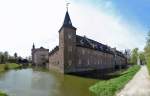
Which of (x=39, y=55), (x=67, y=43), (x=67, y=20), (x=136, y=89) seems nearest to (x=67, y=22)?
(x=67, y=20)

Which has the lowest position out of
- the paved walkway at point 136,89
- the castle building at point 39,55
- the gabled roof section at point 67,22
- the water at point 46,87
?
the water at point 46,87

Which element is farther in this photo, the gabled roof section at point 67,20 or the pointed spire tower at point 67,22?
the gabled roof section at point 67,20

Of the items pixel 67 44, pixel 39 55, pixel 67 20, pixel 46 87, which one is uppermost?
pixel 67 20

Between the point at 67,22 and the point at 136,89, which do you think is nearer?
the point at 136,89

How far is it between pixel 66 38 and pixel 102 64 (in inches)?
982

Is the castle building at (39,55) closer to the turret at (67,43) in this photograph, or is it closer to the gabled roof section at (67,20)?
the turret at (67,43)

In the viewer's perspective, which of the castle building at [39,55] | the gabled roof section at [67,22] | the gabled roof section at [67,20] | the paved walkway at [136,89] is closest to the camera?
the paved walkway at [136,89]

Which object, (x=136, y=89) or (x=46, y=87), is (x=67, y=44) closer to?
(x=46, y=87)

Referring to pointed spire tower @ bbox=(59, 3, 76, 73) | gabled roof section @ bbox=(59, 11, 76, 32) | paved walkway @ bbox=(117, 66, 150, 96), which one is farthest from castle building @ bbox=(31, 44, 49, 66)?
paved walkway @ bbox=(117, 66, 150, 96)

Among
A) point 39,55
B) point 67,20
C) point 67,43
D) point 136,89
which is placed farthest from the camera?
point 39,55

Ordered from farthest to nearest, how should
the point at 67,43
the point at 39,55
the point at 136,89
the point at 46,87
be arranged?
the point at 39,55, the point at 67,43, the point at 46,87, the point at 136,89

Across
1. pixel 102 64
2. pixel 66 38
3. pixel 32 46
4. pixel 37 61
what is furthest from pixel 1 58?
pixel 66 38

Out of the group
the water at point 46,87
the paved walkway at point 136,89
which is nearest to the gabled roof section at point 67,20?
the water at point 46,87

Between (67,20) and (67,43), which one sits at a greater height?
(67,20)
